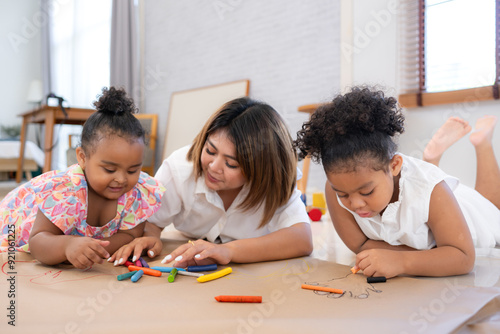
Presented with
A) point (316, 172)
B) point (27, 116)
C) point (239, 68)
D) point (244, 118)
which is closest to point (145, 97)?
point (27, 116)

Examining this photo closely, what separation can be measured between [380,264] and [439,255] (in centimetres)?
13

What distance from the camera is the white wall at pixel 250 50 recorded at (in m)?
2.68

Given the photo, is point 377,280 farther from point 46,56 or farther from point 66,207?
point 46,56

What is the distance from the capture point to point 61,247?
2.93 ft

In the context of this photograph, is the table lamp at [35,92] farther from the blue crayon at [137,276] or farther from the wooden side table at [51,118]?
the blue crayon at [137,276]

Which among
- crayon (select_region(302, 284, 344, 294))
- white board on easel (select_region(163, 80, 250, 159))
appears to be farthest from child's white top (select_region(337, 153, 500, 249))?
white board on easel (select_region(163, 80, 250, 159))

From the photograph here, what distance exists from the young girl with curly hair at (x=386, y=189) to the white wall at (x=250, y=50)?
143 cm

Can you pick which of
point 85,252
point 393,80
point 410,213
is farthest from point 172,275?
point 393,80

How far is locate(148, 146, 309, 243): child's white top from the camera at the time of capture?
1163 mm

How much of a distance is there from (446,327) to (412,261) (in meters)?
0.27

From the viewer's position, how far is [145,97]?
4.27m

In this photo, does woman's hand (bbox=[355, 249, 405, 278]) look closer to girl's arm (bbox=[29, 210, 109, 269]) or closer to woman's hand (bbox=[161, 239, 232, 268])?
woman's hand (bbox=[161, 239, 232, 268])

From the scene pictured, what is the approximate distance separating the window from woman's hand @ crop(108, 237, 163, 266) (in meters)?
1.61

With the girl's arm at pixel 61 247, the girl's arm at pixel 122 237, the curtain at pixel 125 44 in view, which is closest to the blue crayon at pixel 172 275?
the girl's arm at pixel 61 247
